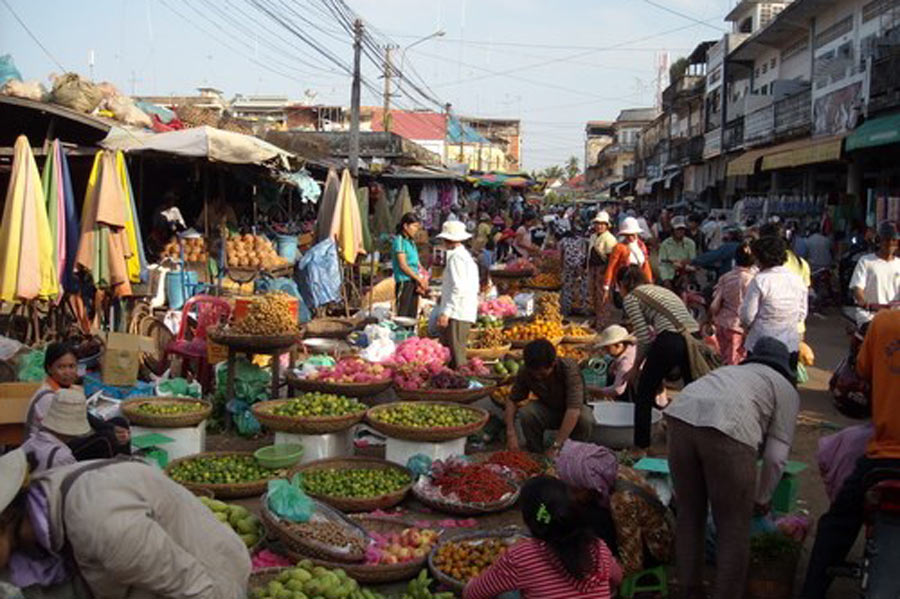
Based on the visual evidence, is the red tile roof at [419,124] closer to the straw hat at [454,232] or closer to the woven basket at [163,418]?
the straw hat at [454,232]

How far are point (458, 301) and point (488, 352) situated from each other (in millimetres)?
1195

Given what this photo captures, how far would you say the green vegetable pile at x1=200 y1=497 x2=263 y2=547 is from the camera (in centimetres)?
498

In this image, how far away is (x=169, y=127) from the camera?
13.3 metres

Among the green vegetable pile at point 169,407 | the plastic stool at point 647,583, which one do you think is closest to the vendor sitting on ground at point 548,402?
the plastic stool at point 647,583

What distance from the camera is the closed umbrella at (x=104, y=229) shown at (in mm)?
8172

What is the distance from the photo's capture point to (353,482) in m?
5.93

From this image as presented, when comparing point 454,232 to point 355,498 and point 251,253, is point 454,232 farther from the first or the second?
point 251,253

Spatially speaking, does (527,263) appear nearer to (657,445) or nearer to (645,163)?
(657,445)

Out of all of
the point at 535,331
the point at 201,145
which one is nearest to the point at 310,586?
the point at 535,331

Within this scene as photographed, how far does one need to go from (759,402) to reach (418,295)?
25.5 feet

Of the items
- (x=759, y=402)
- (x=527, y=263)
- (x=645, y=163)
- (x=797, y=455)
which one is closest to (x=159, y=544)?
(x=759, y=402)

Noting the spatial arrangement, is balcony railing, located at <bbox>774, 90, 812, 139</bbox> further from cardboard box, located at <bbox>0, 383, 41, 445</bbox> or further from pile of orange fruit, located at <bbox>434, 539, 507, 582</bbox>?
cardboard box, located at <bbox>0, 383, 41, 445</bbox>

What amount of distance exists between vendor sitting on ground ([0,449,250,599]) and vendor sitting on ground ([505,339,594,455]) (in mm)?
3417

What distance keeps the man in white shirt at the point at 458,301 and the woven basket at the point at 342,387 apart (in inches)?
48.9
